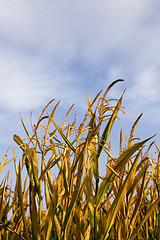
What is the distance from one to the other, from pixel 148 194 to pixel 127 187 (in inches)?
41.7

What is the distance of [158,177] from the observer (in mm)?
1770

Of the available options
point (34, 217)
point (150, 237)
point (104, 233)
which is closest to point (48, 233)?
point (34, 217)

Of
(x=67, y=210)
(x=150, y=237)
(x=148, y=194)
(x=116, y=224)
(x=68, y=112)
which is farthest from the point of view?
(x=148, y=194)

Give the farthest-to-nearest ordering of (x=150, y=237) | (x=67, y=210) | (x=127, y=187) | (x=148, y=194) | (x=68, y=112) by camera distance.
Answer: (x=148, y=194) → (x=150, y=237) → (x=68, y=112) → (x=127, y=187) → (x=67, y=210)

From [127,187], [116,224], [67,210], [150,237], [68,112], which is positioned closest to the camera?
[67,210]

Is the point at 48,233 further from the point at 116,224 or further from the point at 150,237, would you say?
the point at 150,237

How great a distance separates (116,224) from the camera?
1.48 metres

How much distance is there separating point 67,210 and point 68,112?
25.6 inches

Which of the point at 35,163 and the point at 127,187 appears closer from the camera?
the point at 35,163

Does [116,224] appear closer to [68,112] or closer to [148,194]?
[68,112]

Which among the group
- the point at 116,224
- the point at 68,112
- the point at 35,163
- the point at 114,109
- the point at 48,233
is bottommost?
the point at 48,233

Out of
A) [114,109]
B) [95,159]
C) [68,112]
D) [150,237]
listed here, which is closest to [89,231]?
[95,159]

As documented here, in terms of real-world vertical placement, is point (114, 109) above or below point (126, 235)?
above

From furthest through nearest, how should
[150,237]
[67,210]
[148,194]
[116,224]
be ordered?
1. [148,194]
2. [150,237]
3. [116,224]
4. [67,210]
